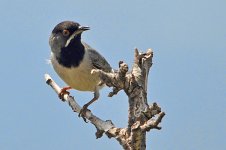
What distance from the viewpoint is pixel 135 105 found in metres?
5.22

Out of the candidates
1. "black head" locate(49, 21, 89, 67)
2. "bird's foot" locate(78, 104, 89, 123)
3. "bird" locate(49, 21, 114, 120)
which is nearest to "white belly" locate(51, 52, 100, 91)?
"bird" locate(49, 21, 114, 120)

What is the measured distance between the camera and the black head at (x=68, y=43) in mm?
9367

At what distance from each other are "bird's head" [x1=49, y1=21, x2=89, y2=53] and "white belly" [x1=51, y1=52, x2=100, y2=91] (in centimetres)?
35

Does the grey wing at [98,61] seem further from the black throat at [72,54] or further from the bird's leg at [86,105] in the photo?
the bird's leg at [86,105]

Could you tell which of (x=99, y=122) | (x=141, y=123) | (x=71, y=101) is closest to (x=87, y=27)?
(x=71, y=101)

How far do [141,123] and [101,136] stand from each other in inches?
45.6

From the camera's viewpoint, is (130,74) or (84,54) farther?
(84,54)

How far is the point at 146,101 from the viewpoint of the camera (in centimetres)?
531

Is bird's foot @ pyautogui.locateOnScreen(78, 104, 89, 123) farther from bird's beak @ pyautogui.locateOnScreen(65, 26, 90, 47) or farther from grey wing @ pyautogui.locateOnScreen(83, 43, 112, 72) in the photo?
bird's beak @ pyautogui.locateOnScreen(65, 26, 90, 47)

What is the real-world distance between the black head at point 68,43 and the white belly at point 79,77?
0.34 ft

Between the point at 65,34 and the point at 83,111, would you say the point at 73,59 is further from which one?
the point at 83,111

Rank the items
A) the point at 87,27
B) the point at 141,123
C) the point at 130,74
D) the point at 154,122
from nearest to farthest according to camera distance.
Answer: the point at 154,122 → the point at 141,123 → the point at 130,74 → the point at 87,27

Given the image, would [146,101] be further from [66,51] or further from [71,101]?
[66,51]

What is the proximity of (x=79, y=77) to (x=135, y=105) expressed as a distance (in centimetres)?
415
